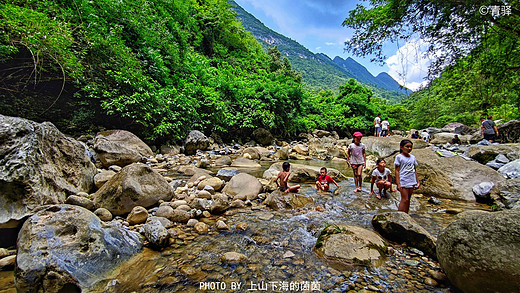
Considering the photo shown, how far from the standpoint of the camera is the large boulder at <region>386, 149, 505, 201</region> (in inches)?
216

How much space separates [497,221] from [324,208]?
10.5ft

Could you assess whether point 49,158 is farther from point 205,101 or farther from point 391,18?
point 205,101

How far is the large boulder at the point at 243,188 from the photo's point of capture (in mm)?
5510

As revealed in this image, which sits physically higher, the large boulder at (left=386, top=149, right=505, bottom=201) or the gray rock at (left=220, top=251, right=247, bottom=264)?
the large boulder at (left=386, top=149, right=505, bottom=201)

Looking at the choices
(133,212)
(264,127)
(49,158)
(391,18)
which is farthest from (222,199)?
(264,127)

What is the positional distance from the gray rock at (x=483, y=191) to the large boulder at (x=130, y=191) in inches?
311

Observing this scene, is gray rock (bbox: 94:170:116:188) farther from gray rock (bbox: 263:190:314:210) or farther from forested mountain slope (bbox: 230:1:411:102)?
forested mountain slope (bbox: 230:1:411:102)

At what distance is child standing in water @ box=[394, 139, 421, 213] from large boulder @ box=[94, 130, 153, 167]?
821 cm

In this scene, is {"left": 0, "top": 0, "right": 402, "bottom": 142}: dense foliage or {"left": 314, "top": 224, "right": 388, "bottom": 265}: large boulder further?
{"left": 0, "top": 0, "right": 402, "bottom": 142}: dense foliage

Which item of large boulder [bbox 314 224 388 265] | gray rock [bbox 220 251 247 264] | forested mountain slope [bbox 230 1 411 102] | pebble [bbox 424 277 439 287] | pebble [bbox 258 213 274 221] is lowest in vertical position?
pebble [bbox 258 213 274 221]

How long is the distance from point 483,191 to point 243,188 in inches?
246

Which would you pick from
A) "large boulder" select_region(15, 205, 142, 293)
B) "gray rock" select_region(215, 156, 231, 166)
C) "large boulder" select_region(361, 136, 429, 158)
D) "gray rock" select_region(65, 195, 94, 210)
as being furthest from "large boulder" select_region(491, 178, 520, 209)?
"gray rock" select_region(215, 156, 231, 166)

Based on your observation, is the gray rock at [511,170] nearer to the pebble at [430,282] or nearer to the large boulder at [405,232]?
the large boulder at [405,232]

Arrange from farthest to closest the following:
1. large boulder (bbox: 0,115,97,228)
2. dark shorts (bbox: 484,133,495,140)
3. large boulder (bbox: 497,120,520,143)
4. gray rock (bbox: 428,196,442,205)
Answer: dark shorts (bbox: 484,133,495,140), large boulder (bbox: 497,120,520,143), gray rock (bbox: 428,196,442,205), large boulder (bbox: 0,115,97,228)
